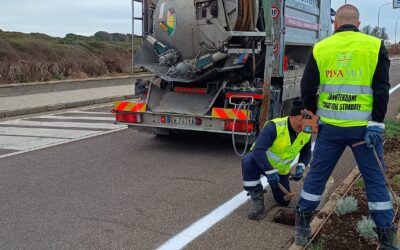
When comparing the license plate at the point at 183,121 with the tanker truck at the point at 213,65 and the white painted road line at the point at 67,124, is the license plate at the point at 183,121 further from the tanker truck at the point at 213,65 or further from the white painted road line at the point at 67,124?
the white painted road line at the point at 67,124

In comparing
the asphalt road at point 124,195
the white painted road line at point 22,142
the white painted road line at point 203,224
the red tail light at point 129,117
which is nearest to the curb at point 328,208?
the asphalt road at point 124,195

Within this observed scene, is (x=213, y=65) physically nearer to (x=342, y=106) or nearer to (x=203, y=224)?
(x=203, y=224)

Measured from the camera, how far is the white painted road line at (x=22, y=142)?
8648mm

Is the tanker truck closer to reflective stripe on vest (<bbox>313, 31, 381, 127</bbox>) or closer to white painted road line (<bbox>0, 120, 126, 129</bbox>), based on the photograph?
white painted road line (<bbox>0, 120, 126, 129</bbox>)

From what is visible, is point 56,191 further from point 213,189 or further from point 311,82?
point 311,82

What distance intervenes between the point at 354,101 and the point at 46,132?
7682mm

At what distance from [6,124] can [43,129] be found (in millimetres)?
1280

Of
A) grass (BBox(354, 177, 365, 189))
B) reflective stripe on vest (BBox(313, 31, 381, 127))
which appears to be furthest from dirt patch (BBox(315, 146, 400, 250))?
reflective stripe on vest (BBox(313, 31, 381, 127))

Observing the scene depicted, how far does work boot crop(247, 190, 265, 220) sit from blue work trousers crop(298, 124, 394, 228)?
3.29 feet


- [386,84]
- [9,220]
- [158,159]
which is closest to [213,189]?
[158,159]

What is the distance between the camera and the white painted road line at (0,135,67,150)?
28.4 feet

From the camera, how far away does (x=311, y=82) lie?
3992 millimetres

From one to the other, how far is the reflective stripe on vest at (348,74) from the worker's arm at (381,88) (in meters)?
0.04

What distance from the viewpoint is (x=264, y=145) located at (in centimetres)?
491
